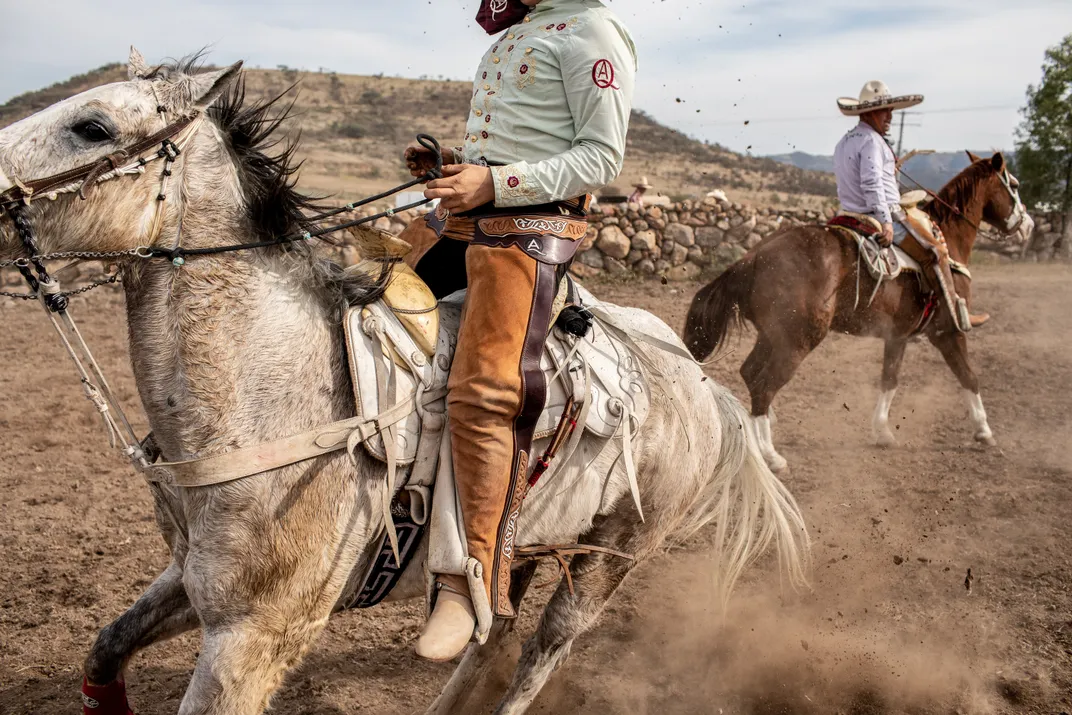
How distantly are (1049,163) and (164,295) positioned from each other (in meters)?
26.3

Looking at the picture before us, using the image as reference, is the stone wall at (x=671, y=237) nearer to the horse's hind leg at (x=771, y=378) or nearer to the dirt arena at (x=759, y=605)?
the dirt arena at (x=759, y=605)

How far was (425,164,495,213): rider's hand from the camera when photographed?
2383mm

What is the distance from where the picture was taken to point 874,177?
6.80 m

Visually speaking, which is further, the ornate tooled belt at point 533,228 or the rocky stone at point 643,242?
the rocky stone at point 643,242

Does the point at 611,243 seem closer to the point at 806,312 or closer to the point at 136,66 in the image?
the point at 806,312

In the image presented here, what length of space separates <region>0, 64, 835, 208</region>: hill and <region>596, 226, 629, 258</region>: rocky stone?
11.1 metres

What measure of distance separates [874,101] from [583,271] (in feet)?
22.9

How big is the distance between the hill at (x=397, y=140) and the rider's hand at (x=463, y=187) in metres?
21.2

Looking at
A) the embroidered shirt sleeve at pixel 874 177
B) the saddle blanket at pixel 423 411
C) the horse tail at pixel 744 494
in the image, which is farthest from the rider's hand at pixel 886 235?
the saddle blanket at pixel 423 411

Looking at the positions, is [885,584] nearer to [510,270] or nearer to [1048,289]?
[510,270]

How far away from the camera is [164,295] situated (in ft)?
7.18

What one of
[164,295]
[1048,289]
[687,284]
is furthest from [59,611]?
[1048,289]

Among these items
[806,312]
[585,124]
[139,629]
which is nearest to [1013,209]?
[806,312]

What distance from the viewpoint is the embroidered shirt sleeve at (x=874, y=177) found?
268 inches
